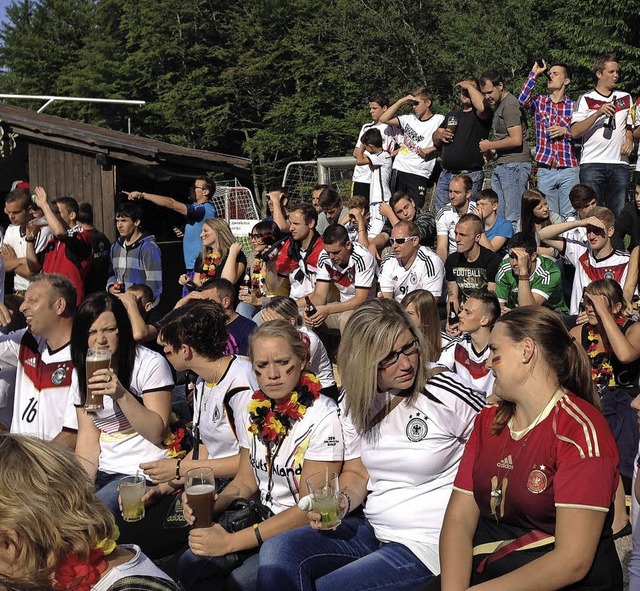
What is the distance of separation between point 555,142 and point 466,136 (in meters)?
1.03

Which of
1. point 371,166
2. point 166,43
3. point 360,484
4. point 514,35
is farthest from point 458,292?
point 166,43

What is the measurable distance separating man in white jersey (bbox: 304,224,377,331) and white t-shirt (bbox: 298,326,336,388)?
1634 millimetres

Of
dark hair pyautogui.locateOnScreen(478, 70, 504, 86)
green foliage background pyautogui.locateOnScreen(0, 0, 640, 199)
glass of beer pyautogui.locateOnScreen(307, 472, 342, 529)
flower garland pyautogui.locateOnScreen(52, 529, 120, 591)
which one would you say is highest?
green foliage background pyautogui.locateOnScreen(0, 0, 640, 199)

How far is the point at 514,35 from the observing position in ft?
109

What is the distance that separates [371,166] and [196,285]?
352 cm

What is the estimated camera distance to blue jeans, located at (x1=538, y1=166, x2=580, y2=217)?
32.2 ft

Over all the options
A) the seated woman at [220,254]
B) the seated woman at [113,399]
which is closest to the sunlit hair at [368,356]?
the seated woman at [113,399]

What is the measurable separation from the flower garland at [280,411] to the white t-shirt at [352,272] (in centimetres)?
397

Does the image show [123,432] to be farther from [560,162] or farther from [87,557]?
[560,162]

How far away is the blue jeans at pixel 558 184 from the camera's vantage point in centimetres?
983

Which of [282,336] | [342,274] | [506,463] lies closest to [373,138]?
[342,274]

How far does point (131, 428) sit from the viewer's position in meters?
4.77

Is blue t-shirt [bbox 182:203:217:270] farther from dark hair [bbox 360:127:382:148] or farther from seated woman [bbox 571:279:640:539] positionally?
seated woman [bbox 571:279:640:539]

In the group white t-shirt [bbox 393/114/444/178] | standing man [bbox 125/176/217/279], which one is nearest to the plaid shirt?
white t-shirt [bbox 393/114/444/178]
